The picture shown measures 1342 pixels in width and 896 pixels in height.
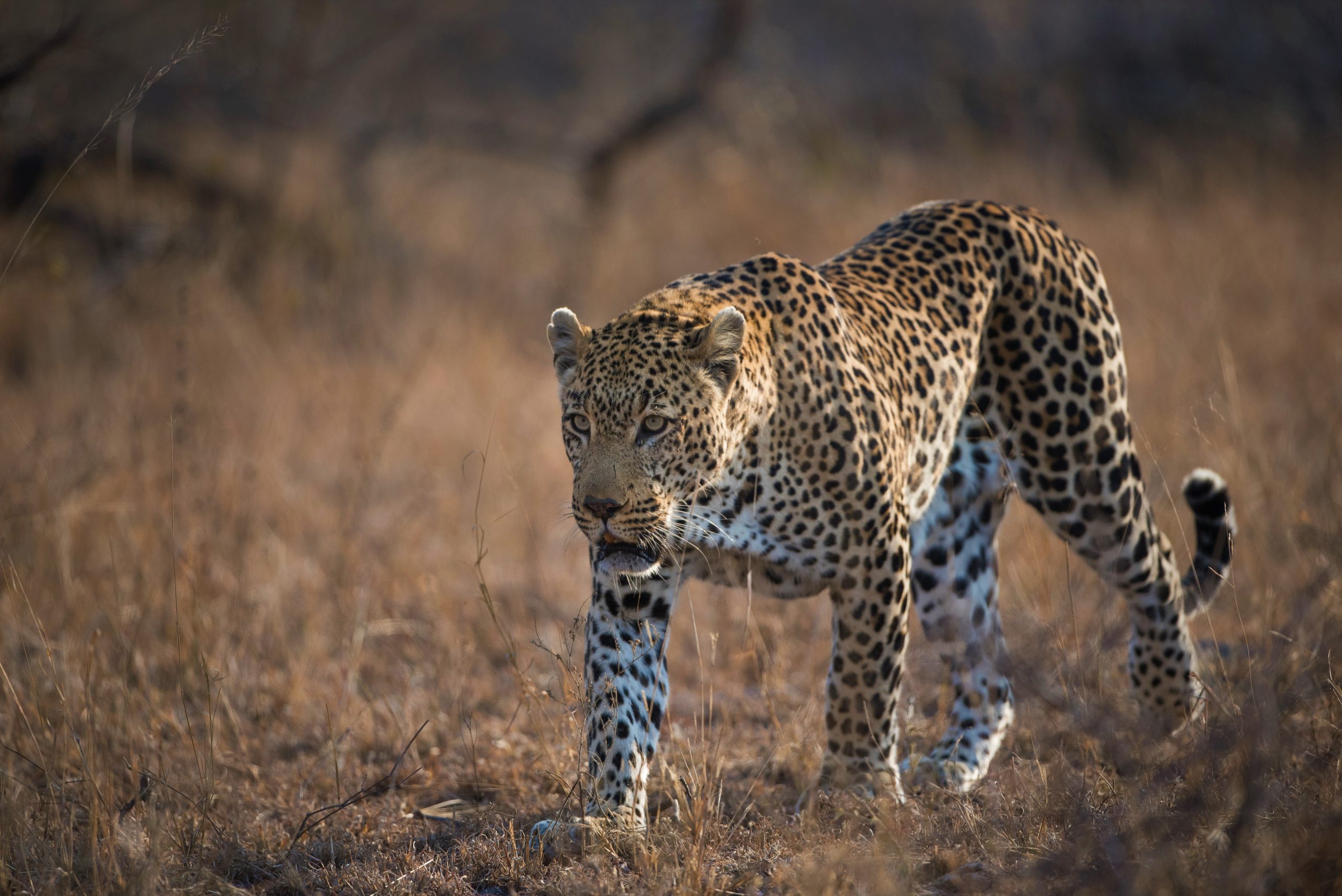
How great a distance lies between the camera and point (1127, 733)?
3951 millimetres

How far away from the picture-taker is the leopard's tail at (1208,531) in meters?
5.05

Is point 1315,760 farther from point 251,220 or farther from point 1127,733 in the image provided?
point 251,220

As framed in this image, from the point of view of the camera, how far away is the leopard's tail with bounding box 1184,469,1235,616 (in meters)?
5.05

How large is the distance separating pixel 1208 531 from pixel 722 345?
103 inches

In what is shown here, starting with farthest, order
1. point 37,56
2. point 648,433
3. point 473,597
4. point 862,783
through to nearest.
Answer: point 473,597 → point 37,56 → point 862,783 → point 648,433

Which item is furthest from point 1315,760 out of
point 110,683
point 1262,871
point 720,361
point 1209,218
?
point 1209,218

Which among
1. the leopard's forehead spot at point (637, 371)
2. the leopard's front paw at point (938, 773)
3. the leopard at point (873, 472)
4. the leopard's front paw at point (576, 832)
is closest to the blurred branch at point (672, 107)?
the leopard at point (873, 472)

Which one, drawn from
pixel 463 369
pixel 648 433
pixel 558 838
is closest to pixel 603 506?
pixel 648 433

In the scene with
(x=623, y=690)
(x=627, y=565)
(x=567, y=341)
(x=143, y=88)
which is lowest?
(x=623, y=690)

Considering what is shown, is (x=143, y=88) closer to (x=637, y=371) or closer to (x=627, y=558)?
(x=637, y=371)

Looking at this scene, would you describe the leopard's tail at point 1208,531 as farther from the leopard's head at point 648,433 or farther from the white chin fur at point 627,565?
the white chin fur at point 627,565

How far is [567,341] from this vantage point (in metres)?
4.07

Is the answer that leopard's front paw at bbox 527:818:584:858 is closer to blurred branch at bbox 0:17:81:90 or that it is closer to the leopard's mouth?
the leopard's mouth

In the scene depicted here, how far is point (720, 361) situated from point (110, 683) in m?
2.73
